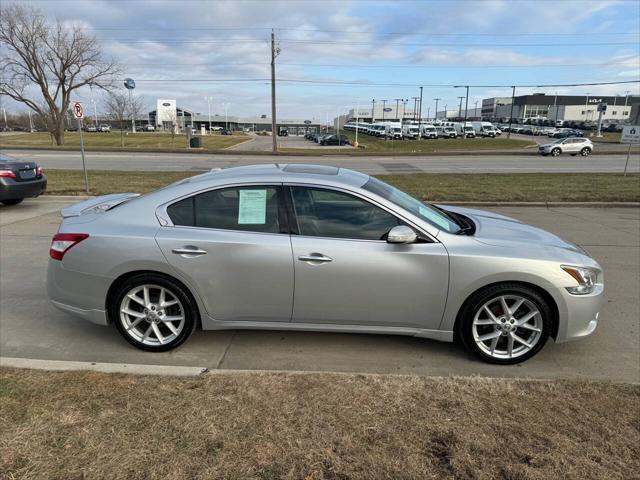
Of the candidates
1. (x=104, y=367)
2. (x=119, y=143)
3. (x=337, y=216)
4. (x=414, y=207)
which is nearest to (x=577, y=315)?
(x=414, y=207)

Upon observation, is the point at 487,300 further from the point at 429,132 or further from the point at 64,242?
the point at 429,132

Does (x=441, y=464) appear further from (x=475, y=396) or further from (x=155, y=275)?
(x=155, y=275)

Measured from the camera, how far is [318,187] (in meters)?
3.71

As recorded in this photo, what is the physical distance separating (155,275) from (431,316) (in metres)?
2.21

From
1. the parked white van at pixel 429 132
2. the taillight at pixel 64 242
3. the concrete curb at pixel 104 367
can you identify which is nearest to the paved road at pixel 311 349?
the concrete curb at pixel 104 367

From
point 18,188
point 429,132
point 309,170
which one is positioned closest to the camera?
point 309,170

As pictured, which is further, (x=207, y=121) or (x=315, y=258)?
(x=207, y=121)

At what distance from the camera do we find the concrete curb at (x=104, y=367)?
3385mm

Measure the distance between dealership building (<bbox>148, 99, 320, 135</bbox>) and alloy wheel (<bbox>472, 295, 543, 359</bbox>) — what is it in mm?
107709

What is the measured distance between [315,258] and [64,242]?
211cm

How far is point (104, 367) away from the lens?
3.45 metres

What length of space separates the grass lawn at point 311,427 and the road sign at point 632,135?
18306 mm

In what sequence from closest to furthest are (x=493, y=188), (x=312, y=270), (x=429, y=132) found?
(x=312, y=270), (x=493, y=188), (x=429, y=132)

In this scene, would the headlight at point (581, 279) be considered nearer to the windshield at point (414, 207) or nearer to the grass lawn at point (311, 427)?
the grass lawn at point (311, 427)
